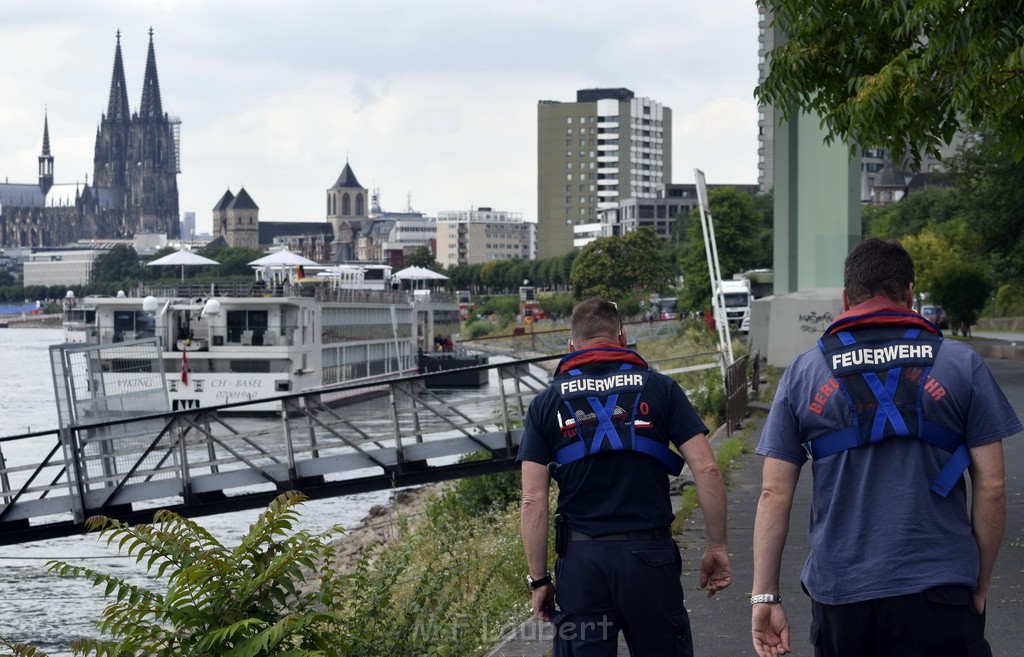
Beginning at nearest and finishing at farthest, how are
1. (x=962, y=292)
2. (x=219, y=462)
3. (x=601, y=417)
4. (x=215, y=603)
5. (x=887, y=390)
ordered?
(x=887, y=390) → (x=601, y=417) → (x=215, y=603) → (x=219, y=462) → (x=962, y=292)

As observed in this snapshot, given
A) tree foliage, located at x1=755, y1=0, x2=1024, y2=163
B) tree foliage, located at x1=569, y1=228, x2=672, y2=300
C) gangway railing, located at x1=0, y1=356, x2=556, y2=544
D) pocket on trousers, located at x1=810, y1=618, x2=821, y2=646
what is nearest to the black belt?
pocket on trousers, located at x1=810, y1=618, x2=821, y2=646

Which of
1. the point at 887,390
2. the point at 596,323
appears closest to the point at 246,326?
the point at 596,323

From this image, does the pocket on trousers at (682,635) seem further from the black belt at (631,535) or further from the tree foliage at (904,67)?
the tree foliage at (904,67)

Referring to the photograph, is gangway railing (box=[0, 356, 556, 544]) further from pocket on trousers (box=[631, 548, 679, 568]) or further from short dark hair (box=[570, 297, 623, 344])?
pocket on trousers (box=[631, 548, 679, 568])

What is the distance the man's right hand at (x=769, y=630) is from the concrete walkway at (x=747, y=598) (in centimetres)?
277

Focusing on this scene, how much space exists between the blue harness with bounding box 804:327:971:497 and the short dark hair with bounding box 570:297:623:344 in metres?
1.16

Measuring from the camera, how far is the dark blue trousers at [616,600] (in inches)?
185

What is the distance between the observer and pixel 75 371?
1694 centimetres

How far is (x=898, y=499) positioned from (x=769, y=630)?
1.82 ft

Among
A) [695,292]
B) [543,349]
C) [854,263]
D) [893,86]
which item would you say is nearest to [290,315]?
[543,349]

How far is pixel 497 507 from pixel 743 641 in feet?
30.4

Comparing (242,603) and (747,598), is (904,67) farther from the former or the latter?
(242,603)

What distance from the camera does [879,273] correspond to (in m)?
4.04

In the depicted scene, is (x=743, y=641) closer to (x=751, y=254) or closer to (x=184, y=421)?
(x=184, y=421)
